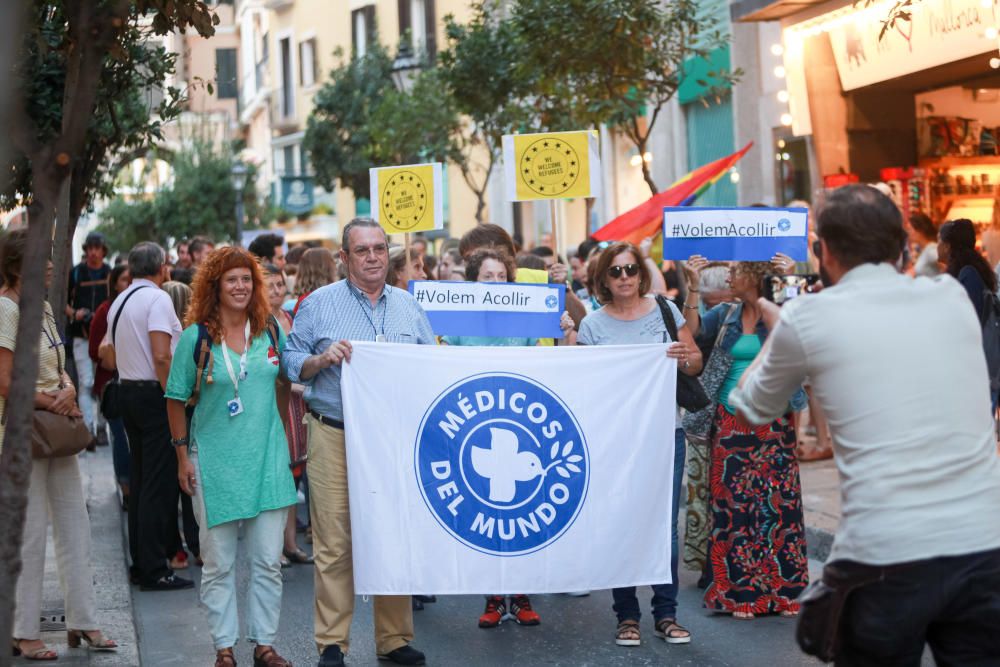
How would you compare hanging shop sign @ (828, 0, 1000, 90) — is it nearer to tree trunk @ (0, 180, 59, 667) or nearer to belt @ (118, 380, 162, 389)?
belt @ (118, 380, 162, 389)

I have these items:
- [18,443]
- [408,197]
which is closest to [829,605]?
[18,443]

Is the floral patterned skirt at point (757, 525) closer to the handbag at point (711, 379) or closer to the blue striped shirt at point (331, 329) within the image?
the handbag at point (711, 379)

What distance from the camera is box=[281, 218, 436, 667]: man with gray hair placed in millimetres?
6703

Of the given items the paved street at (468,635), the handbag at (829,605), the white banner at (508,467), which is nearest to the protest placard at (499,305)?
the white banner at (508,467)

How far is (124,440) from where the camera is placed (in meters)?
11.3

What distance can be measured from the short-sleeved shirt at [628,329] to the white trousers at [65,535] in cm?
261

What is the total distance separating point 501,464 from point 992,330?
4.22 metres

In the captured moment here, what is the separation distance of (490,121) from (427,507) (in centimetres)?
1546

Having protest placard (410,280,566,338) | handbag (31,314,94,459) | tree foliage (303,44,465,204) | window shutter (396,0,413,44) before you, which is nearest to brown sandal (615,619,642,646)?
protest placard (410,280,566,338)

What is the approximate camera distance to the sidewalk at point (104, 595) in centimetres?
711

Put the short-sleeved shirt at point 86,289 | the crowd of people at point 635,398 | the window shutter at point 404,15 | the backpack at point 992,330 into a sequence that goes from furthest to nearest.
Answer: the window shutter at point 404,15 → the short-sleeved shirt at point 86,289 → the backpack at point 992,330 → the crowd of people at point 635,398

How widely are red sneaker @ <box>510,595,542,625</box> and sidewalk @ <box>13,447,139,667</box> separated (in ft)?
6.30

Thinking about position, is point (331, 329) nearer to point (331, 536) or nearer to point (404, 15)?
point (331, 536)

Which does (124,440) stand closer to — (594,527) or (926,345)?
(594,527)
